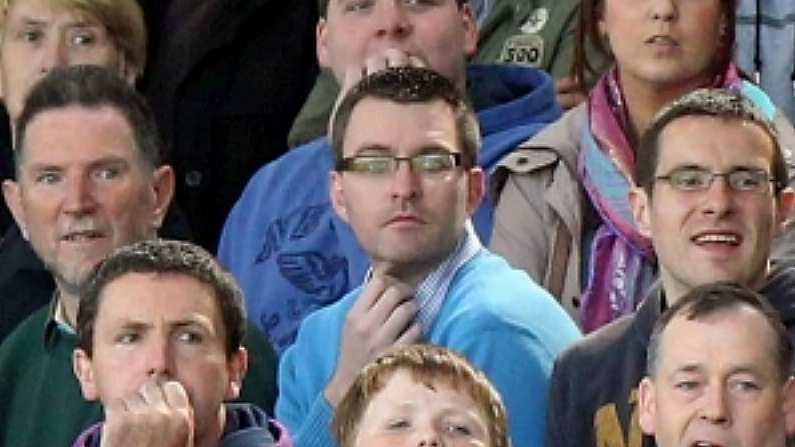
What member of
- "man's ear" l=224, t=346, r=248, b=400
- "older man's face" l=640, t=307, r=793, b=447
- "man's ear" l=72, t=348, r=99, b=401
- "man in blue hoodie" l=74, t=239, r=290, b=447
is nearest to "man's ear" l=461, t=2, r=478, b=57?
"man in blue hoodie" l=74, t=239, r=290, b=447

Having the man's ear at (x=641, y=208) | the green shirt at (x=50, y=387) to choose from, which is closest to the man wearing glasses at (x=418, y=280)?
the green shirt at (x=50, y=387)

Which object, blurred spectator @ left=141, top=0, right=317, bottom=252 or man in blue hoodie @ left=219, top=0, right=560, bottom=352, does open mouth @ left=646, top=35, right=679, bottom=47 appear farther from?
blurred spectator @ left=141, top=0, right=317, bottom=252

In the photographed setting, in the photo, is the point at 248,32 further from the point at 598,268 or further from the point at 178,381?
the point at 178,381

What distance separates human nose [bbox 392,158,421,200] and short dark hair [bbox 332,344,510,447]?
1.94 feet

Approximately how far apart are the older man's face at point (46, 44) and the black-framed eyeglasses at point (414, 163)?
1231mm

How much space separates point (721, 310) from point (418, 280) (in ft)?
2.71

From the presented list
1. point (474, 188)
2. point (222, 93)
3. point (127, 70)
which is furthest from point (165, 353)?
point (222, 93)

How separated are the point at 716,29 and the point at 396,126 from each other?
0.82 m

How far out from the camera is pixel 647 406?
5828 millimetres

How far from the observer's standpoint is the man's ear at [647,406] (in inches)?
228

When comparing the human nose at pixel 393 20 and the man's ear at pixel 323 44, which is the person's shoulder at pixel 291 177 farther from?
the human nose at pixel 393 20

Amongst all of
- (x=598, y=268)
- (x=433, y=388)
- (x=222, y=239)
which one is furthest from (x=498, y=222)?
(x=433, y=388)

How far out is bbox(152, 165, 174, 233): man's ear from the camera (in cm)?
688

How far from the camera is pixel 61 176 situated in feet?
22.3
